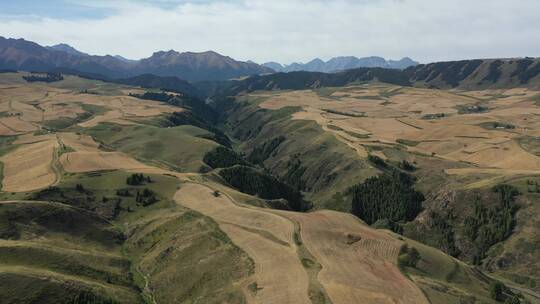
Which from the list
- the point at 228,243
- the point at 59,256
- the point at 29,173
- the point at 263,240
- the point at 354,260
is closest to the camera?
the point at 354,260

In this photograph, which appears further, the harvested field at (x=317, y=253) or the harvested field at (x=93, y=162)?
the harvested field at (x=93, y=162)

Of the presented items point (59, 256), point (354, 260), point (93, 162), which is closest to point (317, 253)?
point (354, 260)

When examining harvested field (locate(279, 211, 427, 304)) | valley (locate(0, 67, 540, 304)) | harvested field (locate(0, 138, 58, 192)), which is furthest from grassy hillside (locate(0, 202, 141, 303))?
harvested field (locate(279, 211, 427, 304))

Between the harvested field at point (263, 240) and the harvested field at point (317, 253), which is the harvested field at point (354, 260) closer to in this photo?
the harvested field at point (317, 253)

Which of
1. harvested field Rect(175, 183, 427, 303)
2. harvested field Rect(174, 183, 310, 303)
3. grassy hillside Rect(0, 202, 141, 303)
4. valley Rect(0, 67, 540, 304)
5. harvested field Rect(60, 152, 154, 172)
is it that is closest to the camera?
harvested field Rect(175, 183, 427, 303)

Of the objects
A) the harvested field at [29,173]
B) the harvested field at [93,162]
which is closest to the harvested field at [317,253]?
the harvested field at [93,162]

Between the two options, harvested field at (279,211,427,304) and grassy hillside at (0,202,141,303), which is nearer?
harvested field at (279,211,427,304)

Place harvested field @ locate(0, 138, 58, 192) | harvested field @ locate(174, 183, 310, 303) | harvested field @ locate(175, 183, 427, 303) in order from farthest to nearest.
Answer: harvested field @ locate(0, 138, 58, 192) → harvested field @ locate(174, 183, 310, 303) → harvested field @ locate(175, 183, 427, 303)

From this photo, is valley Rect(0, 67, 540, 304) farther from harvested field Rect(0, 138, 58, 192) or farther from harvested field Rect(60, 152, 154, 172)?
harvested field Rect(60, 152, 154, 172)

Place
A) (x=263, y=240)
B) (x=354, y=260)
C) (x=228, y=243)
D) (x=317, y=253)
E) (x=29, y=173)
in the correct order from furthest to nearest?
(x=29, y=173) → (x=263, y=240) → (x=228, y=243) → (x=317, y=253) → (x=354, y=260)

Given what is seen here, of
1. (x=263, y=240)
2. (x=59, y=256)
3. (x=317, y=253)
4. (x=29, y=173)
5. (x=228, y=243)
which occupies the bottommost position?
(x=59, y=256)

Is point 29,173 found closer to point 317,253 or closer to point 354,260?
point 317,253

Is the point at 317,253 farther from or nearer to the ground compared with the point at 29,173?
farther from the ground
